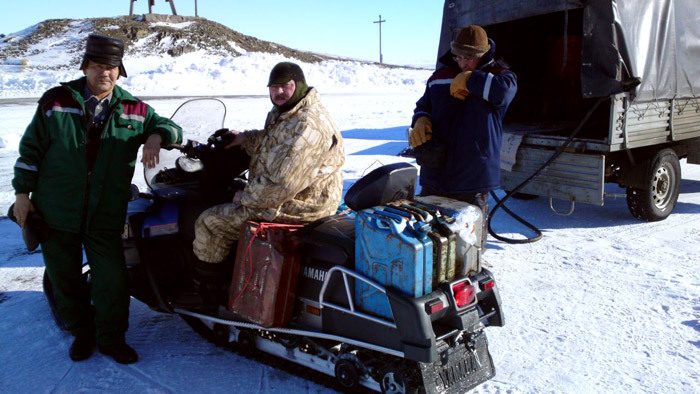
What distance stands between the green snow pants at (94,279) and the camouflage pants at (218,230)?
553 millimetres

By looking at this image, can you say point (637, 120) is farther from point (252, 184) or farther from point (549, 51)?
point (252, 184)

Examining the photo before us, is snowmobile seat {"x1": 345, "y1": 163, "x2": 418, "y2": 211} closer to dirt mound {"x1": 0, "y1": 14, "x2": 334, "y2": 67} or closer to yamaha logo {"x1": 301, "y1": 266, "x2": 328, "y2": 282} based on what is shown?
yamaha logo {"x1": 301, "y1": 266, "x2": 328, "y2": 282}

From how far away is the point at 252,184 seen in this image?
2748mm

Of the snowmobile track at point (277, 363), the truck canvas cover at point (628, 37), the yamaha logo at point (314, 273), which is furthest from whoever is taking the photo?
the truck canvas cover at point (628, 37)

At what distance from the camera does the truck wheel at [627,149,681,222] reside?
17.9 ft

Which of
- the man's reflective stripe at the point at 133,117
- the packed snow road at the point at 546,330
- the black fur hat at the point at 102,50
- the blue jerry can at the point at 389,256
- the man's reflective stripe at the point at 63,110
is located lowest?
the packed snow road at the point at 546,330

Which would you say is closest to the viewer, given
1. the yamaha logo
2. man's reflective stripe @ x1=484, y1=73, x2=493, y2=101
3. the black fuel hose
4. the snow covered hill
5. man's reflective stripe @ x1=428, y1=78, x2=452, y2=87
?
the yamaha logo

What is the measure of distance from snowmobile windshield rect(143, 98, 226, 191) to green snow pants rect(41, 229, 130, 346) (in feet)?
1.87

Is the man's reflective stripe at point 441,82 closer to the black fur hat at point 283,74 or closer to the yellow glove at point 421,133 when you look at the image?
the yellow glove at point 421,133

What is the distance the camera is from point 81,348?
320 cm

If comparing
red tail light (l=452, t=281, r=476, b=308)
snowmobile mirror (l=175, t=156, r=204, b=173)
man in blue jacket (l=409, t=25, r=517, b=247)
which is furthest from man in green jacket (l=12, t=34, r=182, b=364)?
red tail light (l=452, t=281, r=476, b=308)

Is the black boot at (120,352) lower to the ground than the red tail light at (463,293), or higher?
lower

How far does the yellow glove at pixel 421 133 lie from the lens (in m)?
3.72

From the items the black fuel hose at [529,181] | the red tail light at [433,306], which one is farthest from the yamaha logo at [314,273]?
the black fuel hose at [529,181]
